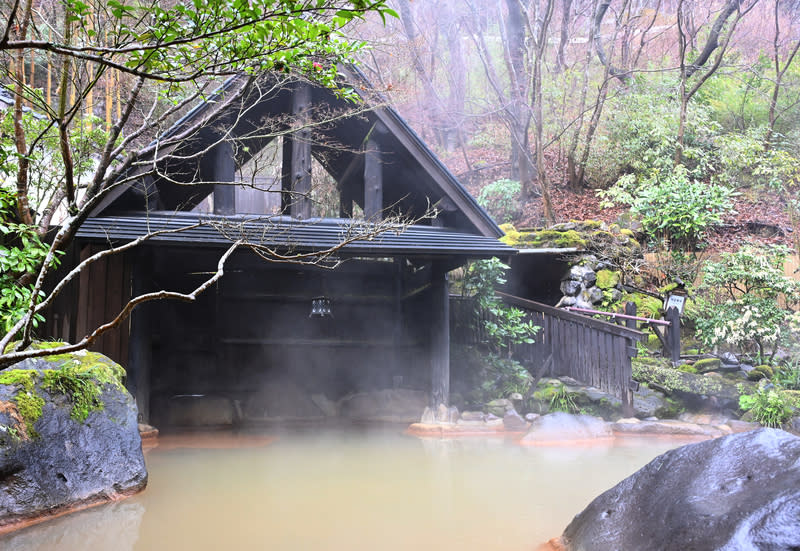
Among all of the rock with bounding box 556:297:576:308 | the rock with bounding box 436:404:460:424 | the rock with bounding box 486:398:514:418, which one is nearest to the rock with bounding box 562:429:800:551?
the rock with bounding box 436:404:460:424

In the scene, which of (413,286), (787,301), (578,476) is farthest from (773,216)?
(578,476)

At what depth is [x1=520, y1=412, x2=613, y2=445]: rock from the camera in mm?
8555

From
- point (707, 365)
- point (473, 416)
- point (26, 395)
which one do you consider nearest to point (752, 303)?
point (707, 365)

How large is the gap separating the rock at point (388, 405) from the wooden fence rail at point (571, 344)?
4.80 feet

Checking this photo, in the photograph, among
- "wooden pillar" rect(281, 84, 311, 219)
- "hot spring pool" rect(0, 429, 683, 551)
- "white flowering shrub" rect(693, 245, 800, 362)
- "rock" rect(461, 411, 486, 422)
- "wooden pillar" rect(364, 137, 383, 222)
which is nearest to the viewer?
"hot spring pool" rect(0, 429, 683, 551)

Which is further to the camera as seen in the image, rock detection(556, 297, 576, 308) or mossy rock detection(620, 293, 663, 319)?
mossy rock detection(620, 293, 663, 319)

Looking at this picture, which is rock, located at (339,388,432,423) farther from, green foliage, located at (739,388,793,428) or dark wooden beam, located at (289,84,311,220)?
green foliage, located at (739,388,793,428)

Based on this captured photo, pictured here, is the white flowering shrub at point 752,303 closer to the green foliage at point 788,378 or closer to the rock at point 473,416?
the green foliage at point 788,378

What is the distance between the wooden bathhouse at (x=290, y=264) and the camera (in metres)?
7.62

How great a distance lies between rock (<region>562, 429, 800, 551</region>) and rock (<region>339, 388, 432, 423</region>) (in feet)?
20.5

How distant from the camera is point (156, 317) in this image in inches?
377

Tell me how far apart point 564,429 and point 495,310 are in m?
2.46

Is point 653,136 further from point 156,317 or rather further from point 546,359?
point 156,317

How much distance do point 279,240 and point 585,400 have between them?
5840 mm
